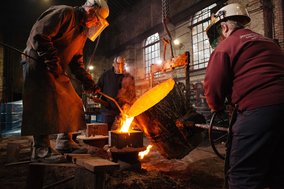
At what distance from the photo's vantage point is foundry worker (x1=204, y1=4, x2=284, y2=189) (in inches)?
66.8

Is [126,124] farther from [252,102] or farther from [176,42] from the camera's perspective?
[176,42]

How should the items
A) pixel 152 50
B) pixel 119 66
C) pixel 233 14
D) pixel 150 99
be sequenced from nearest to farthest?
1. pixel 233 14
2. pixel 150 99
3. pixel 119 66
4. pixel 152 50

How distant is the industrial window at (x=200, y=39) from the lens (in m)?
11.4

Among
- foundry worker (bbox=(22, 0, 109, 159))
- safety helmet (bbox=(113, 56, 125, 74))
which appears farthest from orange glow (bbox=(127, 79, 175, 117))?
safety helmet (bbox=(113, 56, 125, 74))

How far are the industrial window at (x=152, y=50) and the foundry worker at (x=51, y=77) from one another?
1231cm

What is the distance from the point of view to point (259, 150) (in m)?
1.70

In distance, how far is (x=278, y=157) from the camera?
1790 millimetres

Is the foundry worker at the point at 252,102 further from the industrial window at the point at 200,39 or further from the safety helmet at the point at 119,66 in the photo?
the industrial window at the point at 200,39

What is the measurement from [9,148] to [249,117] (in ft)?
15.5

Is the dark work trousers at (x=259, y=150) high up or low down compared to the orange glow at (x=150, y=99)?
down

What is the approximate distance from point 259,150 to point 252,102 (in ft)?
1.24

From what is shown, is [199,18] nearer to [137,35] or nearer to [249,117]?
[137,35]

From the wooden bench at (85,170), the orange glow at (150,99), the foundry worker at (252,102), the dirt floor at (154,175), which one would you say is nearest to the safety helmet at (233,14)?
the foundry worker at (252,102)

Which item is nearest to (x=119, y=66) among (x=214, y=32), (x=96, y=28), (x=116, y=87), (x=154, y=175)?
(x=116, y=87)
